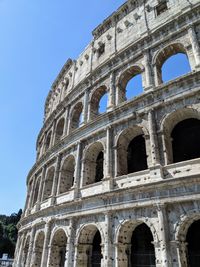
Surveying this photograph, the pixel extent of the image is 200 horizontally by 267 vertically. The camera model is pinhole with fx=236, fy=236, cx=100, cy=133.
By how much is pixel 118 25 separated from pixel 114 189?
36.4 ft

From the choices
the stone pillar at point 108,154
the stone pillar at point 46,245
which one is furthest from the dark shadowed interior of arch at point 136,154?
the stone pillar at point 46,245

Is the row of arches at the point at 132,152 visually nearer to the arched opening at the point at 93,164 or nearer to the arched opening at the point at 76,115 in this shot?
the arched opening at the point at 93,164

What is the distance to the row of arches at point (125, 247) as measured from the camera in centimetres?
818

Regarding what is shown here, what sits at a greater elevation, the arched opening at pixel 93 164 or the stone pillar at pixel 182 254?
the arched opening at pixel 93 164

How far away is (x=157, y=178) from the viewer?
8.48m

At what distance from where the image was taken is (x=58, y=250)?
39.9ft

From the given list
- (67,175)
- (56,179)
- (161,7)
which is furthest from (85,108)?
(161,7)

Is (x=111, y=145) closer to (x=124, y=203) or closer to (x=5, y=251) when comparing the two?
(x=124, y=203)

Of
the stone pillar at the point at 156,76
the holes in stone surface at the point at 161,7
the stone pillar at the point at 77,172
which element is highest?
the holes in stone surface at the point at 161,7

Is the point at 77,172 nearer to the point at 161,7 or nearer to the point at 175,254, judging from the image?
the point at 175,254

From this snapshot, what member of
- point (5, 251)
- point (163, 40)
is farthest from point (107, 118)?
point (5, 251)

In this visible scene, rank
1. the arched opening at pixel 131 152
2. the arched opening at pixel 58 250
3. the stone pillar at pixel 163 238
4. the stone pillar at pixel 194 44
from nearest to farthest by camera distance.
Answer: the stone pillar at pixel 163 238 < the stone pillar at pixel 194 44 < the arched opening at pixel 131 152 < the arched opening at pixel 58 250

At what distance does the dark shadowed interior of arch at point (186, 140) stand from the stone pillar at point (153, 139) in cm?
116

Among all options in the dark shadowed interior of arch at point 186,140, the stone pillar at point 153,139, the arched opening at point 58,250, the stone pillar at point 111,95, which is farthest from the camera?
the stone pillar at point 111,95
